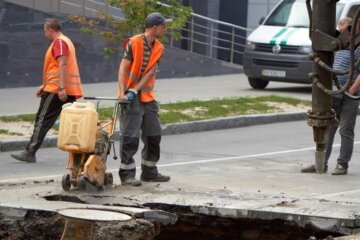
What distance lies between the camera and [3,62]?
69.7ft

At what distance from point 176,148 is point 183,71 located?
413 inches

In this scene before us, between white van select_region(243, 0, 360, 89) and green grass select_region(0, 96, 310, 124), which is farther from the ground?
white van select_region(243, 0, 360, 89)

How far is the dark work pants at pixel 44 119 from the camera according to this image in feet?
43.6

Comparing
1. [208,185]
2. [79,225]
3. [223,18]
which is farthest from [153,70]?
[223,18]

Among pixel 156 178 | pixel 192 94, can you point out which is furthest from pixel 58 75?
pixel 192 94

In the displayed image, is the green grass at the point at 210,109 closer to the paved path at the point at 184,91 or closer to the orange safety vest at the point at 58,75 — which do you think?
the paved path at the point at 184,91

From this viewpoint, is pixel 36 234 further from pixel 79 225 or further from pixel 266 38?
pixel 266 38

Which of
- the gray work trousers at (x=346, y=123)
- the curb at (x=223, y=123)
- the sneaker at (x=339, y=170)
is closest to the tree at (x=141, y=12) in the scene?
the curb at (x=223, y=123)

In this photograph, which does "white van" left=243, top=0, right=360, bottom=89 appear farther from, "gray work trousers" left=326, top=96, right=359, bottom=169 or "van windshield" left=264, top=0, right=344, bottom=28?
"gray work trousers" left=326, top=96, right=359, bottom=169

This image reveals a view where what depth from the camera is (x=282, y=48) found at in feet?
72.9

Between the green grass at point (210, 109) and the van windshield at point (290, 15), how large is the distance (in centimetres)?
285

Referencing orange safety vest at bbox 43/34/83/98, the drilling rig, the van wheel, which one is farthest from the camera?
the van wheel

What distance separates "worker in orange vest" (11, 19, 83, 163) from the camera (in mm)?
13266

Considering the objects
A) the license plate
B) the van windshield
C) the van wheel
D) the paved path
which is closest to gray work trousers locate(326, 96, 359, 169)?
the paved path
